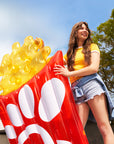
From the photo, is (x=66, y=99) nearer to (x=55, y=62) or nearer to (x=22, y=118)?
(x=55, y=62)

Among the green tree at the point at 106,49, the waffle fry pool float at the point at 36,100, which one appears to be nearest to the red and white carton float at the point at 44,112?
the waffle fry pool float at the point at 36,100

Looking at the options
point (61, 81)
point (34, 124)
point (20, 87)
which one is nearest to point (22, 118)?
point (34, 124)

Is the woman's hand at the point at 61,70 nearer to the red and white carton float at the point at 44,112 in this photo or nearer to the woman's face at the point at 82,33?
the red and white carton float at the point at 44,112

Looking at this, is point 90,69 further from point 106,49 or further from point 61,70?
point 106,49

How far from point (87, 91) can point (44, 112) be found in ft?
1.50

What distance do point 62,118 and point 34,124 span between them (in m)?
0.32

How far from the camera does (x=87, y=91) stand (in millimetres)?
1409

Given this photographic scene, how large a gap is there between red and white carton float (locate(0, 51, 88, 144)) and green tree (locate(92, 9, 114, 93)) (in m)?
5.17

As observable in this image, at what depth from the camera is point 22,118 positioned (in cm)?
165

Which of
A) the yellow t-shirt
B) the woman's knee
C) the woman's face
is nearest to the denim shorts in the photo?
the yellow t-shirt

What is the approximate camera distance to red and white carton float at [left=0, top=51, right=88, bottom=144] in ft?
4.69

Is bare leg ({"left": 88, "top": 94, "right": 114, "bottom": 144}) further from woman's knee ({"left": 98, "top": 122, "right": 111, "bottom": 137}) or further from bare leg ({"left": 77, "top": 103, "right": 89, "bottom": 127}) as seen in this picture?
bare leg ({"left": 77, "top": 103, "right": 89, "bottom": 127})

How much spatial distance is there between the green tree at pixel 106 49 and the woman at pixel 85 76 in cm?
496

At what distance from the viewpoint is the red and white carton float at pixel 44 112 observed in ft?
4.69
